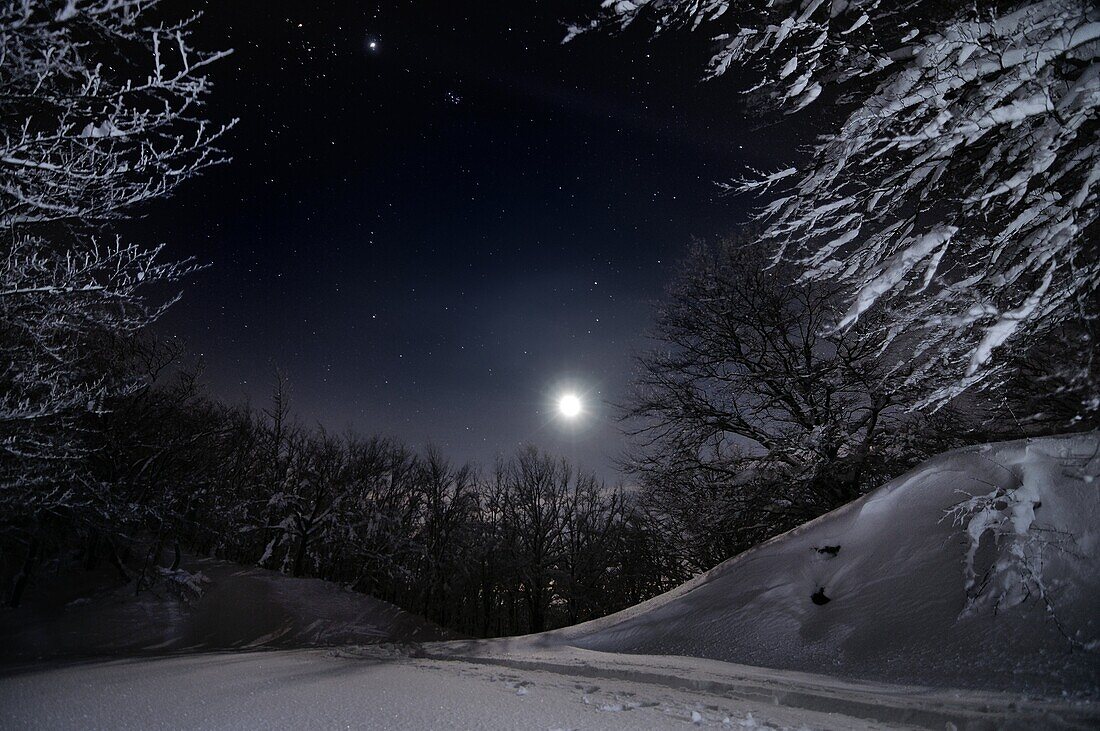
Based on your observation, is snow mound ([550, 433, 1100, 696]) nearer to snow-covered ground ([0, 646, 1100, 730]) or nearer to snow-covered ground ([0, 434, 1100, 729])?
snow-covered ground ([0, 434, 1100, 729])

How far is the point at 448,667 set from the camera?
429 cm

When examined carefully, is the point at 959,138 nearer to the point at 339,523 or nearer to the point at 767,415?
the point at 767,415

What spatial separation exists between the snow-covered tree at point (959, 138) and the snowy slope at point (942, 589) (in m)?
1.12

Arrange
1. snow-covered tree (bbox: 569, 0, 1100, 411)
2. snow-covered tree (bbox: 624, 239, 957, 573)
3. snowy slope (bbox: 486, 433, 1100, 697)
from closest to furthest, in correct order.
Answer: snow-covered tree (bbox: 569, 0, 1100, 411)
snowy slope (bbox: 486, 433, 1100, 697)
snow-covered tree (bbox: 624, 239, 957, 573)

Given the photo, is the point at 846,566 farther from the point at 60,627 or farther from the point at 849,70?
the point at 60,627

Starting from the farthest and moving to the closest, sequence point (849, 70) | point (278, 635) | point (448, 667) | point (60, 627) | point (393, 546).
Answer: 1. point (393, 546)
2. point (278, 635)
3. point (60, 627)
4. point (448, 667)
5. point (849, 70)

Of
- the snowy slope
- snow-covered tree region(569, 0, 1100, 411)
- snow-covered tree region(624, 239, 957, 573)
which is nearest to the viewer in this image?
snow-covered tree region(569, 0, 1100, 411)

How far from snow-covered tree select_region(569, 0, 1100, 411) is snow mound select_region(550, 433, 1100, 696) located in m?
1.10

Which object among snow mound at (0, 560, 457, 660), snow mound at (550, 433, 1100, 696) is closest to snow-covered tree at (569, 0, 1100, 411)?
snow mound at (550, 433, 1100, 696)

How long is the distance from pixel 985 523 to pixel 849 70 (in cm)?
331

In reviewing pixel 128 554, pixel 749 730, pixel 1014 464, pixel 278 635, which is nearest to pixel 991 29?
pixel 1014 464

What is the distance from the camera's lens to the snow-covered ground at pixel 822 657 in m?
2.58

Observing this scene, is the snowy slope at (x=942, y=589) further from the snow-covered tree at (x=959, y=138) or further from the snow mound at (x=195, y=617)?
the snow mound at (x=195, y=617)

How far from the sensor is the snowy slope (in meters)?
2.92
